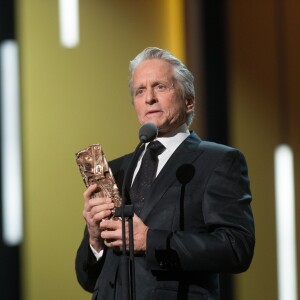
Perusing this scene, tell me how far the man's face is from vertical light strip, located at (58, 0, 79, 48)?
3.28 ft

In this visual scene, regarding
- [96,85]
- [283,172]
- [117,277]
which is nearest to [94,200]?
[117,277]

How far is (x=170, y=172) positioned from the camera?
1819 mm

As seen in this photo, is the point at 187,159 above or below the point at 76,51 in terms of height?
below

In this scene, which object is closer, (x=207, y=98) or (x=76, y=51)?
(x=76, y=51)

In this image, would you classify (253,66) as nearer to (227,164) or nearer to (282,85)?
(282,85)

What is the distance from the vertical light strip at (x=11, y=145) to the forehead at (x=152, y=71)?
94 cm

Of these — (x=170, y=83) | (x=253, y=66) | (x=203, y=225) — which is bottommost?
(x=203, y=225)

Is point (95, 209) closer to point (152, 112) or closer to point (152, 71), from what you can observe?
point (152, 112)

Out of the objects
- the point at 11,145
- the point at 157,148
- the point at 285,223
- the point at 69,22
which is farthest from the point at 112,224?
the point at 285,223

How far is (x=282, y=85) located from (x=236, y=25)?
374mm

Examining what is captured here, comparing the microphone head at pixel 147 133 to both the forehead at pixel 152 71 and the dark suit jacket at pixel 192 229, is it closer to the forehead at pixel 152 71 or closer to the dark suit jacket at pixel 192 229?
the dark suit jacket at pixel 192 229

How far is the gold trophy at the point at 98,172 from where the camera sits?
5.75ft

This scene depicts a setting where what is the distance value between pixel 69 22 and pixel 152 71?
1.07 m

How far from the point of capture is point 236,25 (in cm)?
325
